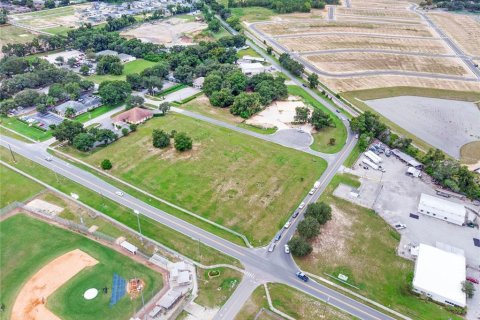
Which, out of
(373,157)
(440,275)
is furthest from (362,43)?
(440,275)

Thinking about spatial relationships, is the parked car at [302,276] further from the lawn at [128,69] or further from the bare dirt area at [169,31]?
the bare dirt area at [169,31]

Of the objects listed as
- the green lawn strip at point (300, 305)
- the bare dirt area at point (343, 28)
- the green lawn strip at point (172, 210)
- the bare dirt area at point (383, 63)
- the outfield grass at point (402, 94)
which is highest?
the bare dirt area at point (343, 28)

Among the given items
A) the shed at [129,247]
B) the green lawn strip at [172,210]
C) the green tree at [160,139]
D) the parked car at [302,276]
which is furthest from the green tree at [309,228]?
the green tree at [160,139]

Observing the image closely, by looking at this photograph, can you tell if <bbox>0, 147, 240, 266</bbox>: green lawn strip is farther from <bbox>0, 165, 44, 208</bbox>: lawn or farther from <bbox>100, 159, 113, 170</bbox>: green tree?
<bbox>100, 159, 113, 170</bbox>: green tree

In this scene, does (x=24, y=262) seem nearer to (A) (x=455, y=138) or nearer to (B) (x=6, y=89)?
(B) (x=6, y=89)

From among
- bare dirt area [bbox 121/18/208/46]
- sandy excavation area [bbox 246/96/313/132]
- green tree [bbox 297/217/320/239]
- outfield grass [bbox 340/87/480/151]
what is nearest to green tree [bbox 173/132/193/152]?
sandy excavation area [bbox 246/96/313/132]

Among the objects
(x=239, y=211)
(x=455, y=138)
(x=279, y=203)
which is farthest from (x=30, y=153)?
(x=455, y=138)

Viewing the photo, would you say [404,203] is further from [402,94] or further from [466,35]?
[466,35]
